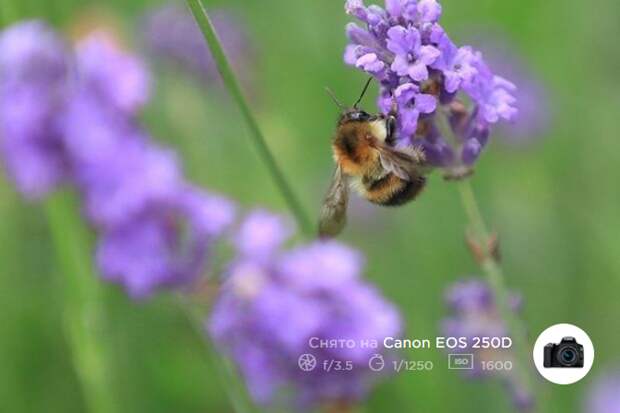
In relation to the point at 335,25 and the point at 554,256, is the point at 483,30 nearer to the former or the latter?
the point at 335,25

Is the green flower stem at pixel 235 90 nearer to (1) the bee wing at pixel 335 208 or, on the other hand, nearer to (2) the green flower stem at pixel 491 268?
(1) the bee wing at pixel 335 208

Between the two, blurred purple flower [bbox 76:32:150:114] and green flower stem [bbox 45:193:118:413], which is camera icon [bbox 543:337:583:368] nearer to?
green flower stem [bbox 45:193:118:413]

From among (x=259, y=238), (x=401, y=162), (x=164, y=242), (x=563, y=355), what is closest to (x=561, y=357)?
(x=563, y=355)

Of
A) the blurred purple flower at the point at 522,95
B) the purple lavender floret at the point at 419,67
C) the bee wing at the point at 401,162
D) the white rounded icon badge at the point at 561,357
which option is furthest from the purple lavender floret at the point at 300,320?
the blurred purple flower at the point at 522,95

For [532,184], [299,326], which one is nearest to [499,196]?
[532,184]

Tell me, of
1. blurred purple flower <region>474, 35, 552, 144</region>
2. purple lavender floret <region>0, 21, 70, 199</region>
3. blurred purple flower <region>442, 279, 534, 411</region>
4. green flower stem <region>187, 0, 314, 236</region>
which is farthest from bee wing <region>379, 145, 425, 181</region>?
blurred purple flower <region>474, 35, 552, 144</region>
